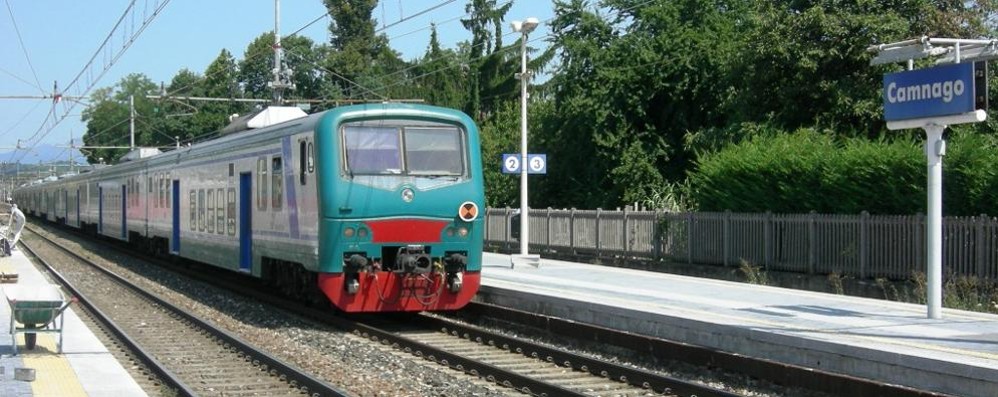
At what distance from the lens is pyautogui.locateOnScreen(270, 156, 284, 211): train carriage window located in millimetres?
17438

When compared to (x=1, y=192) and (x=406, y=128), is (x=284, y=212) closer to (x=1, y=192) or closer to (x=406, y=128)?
(x=406, y=128)

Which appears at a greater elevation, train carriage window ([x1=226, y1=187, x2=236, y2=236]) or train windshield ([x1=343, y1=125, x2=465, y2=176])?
train windshield ([x1=343, y1=125, x2=465, y2=176])

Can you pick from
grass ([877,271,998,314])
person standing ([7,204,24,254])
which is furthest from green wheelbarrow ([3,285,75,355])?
person standing ([7,204,24,254])

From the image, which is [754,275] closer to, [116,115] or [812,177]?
[812,177]

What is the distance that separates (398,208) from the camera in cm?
1574

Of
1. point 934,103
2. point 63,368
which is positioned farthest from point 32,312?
point 934,103

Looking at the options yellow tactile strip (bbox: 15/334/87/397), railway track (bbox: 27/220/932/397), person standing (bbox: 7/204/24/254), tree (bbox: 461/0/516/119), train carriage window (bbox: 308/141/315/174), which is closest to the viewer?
yellow tactile strip (bbox: 15/334/87/397)

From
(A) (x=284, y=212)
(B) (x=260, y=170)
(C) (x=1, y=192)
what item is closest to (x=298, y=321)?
(A) (x=284, y=212)

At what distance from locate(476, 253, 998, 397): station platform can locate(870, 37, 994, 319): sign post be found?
91 cm

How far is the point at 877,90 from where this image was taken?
27.2 metres

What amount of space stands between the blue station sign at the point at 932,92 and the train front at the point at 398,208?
5.71 meters

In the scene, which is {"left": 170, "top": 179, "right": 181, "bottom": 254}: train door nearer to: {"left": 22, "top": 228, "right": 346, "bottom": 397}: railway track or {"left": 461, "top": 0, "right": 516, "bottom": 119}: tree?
{"left": 22, "top": 228, "right": 346, "bottom": 397}: railway track

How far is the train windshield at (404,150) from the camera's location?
1577 cm

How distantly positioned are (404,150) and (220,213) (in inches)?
263
